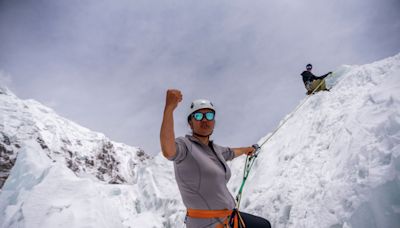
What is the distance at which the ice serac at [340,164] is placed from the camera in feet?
11.8

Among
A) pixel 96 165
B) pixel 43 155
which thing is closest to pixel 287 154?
pixel 43 155

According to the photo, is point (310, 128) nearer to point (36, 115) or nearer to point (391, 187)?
point (391, 187)

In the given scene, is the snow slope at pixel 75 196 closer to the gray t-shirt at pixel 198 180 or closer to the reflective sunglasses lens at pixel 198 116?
the gray t-shirt at pixel 198 180

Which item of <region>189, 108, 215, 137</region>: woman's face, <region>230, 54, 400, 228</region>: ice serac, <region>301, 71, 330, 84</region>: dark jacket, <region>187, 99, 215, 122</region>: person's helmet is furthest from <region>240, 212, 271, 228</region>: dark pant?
<region>301, 71, 330, 84</region>: dark jacket

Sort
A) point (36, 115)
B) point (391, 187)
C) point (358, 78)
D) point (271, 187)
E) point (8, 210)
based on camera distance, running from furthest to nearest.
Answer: point (36, 115) < point (8, 210) < point (358, 78) < point (271, 187) < point (391, 187)

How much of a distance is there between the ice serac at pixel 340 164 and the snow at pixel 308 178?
0.6 inches

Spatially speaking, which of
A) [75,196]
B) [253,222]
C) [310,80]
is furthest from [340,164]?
[75,196]

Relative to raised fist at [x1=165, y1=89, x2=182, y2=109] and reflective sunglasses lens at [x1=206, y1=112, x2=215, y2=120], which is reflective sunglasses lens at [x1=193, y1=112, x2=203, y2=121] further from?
raised fist at [x1=165, y1=89, x2=182, y2=109]

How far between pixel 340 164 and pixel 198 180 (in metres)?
3.91

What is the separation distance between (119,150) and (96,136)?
20.3 meters

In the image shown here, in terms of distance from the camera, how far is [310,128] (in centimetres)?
818

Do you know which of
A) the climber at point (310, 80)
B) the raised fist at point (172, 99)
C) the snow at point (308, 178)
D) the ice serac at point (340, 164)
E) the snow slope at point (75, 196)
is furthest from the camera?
the climber at point (310, 80)

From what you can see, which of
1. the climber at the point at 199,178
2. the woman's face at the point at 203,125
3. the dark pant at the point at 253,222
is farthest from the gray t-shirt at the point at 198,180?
the dark pant at the point at 253,222

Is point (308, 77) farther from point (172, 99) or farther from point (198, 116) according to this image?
point (172, 99)
